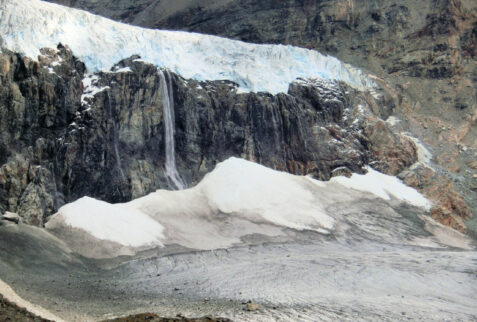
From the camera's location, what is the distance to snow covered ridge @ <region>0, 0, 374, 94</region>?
102 ft

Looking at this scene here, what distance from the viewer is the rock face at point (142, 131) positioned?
1091 inches

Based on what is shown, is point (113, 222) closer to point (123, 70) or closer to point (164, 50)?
point (123, 70)

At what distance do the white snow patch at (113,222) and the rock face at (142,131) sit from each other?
1.27m

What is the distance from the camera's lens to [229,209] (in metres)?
30.2

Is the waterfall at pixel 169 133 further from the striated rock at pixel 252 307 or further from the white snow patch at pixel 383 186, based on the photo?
the striated rock at pixel 252 307

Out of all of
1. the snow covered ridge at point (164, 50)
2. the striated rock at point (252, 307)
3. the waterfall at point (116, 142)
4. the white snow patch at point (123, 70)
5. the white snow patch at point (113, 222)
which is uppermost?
the snow covered ridge at point (164, 50)

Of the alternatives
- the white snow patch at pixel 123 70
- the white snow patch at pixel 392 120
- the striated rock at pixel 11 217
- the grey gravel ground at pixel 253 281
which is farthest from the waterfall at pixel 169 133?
the white snow patch at pixel 392 120

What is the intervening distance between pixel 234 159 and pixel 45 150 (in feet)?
39.4

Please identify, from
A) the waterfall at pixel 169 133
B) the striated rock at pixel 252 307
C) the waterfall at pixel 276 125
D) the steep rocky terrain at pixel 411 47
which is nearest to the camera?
the striated rock at pixel 252 307

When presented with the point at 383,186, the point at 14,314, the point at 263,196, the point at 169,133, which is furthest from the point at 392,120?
the point at 14,314

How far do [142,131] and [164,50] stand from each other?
7.17 metres

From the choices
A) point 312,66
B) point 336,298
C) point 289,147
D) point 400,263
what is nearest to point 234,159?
point 289,147

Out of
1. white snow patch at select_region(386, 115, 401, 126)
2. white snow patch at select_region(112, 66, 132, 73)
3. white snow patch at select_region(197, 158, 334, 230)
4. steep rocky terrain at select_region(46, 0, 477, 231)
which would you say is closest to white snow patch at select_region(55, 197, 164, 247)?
white snow patch at select_region(197, 158, 334, 230)

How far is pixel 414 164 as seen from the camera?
4059cm
